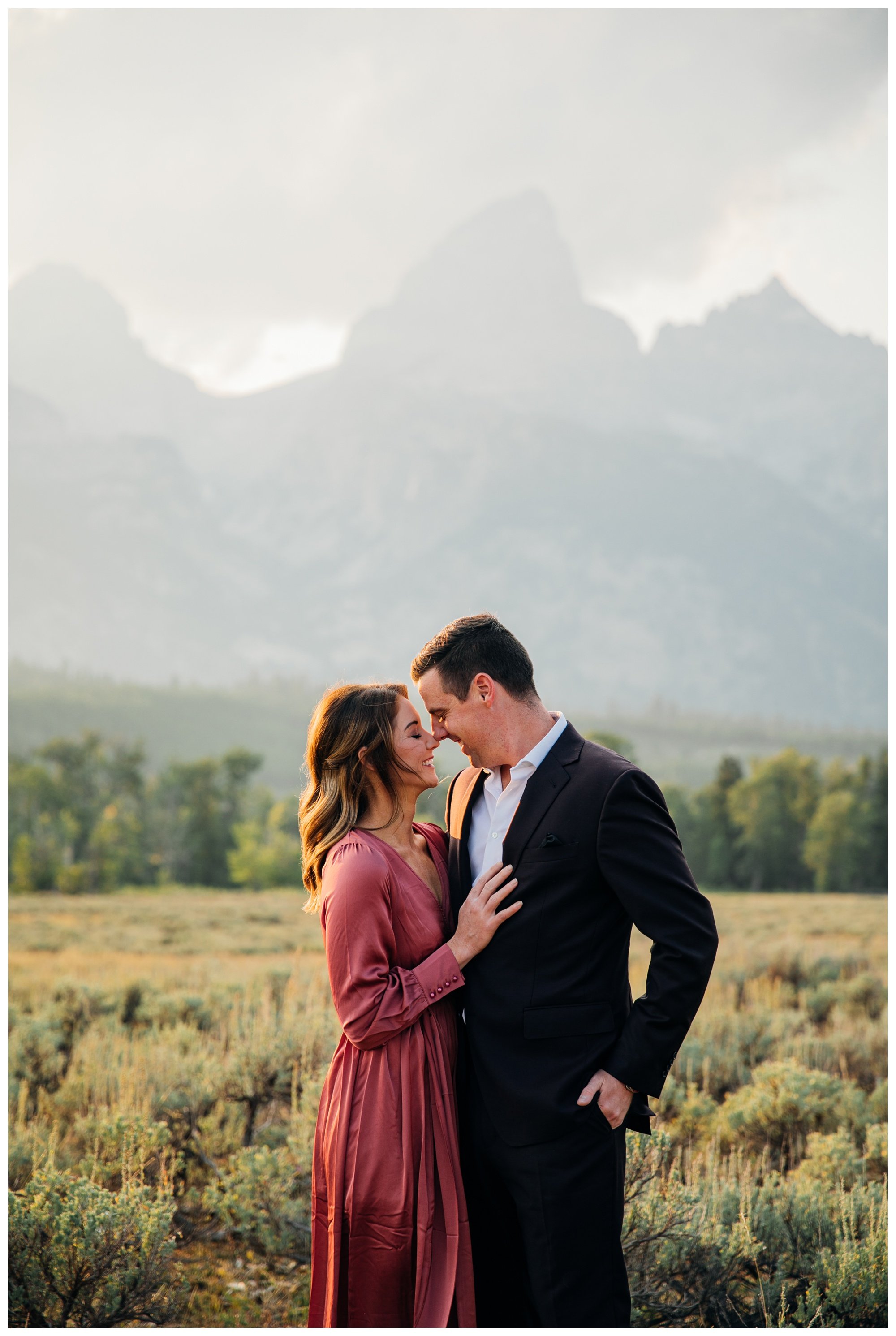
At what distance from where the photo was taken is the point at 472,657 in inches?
103

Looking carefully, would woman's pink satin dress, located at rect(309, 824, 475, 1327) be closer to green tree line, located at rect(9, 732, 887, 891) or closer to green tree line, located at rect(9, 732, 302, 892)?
green tree line, located at rect(9, 732, 302, 892)

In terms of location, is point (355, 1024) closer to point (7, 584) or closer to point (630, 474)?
point (7, 584)

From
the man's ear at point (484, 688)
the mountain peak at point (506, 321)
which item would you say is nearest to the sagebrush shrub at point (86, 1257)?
the man's ear at point (484, 688)

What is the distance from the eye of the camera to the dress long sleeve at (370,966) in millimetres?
2371

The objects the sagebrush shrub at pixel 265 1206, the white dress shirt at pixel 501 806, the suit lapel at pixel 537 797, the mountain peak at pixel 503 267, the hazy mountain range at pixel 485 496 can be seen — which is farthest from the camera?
the mountain peak at pixel 503 267

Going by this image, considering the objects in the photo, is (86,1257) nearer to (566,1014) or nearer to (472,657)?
(566,1014)

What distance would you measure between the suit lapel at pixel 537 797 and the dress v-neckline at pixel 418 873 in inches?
10.4

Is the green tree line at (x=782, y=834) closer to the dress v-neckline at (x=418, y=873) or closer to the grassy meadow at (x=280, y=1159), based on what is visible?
the grassy meadow at (x=280, y=1159)

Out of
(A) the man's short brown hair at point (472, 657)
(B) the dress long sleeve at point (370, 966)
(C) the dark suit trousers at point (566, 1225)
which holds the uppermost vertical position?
(A) the man's short brown hair at point (472, 657)

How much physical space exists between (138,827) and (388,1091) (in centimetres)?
3507

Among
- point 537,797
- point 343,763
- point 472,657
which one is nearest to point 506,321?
point 472,657

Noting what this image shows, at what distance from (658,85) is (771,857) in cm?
9938

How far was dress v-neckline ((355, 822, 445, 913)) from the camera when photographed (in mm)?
2588

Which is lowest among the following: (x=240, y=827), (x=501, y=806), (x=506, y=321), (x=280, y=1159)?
(x=240, y=827)
